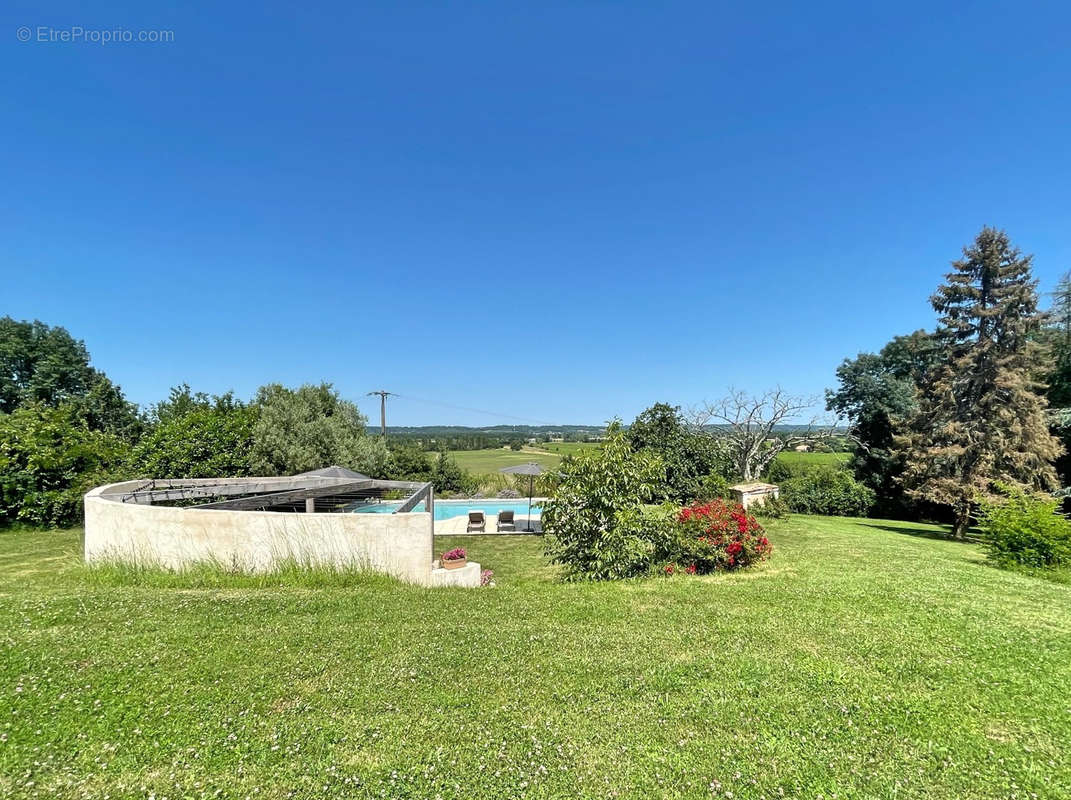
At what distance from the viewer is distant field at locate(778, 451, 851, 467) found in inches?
1012

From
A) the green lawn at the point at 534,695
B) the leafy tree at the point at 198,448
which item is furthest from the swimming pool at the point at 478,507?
the green lawn at the point at 534,695

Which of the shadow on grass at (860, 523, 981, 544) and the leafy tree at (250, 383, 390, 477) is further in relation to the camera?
the leafy tree at (250, 383, 390, 477)

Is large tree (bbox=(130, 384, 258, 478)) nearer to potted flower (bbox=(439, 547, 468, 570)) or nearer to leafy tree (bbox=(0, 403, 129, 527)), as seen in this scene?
leafy tree (bbox=(0, 403, 129, 527))

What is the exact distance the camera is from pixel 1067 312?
18078 mm

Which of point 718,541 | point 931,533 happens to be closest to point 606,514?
point 718,541

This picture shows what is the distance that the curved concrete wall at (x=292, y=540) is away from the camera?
698 centimetres

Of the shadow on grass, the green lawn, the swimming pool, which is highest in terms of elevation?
the green lawn

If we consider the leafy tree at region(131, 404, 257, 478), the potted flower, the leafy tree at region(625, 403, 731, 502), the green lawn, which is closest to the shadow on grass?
the leafy tree at region(625, 403, 731, 502)

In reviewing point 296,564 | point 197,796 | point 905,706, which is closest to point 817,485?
point 905,706

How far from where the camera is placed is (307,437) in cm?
1925

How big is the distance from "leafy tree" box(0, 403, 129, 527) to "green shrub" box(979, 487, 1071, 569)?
75.3ft

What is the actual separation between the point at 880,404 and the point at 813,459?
8.70 m

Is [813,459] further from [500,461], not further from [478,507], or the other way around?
[478,507]

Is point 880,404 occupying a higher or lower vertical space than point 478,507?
higher
